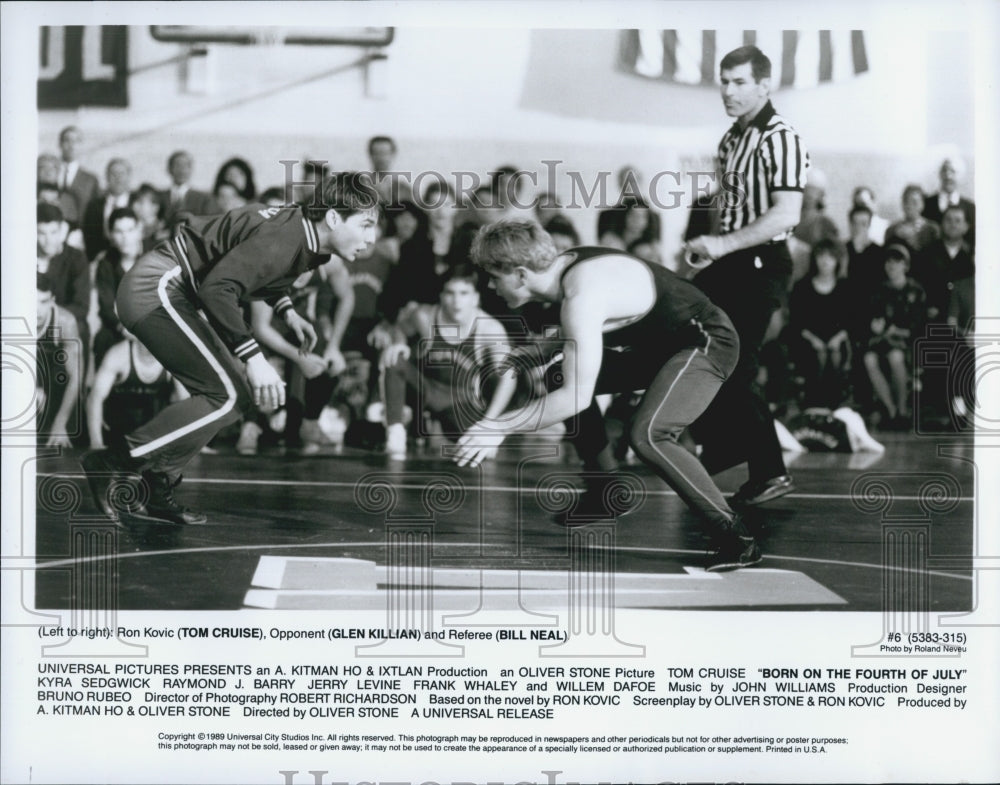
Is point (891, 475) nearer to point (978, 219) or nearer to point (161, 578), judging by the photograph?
point (978, 219)

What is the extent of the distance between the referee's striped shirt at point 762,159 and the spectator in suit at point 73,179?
196 cm

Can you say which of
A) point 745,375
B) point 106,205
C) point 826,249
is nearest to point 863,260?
point 826,249

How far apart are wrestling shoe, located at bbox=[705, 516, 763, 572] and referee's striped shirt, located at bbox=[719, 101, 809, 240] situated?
99 cm

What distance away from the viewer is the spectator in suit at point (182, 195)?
14.7 feet

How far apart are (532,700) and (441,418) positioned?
92cm

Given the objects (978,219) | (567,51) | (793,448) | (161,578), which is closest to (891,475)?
(793,448)

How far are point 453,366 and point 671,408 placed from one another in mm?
701

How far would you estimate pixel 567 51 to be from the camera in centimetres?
441

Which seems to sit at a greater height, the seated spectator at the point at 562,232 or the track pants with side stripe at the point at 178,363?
the seated spectator at the point at 562,232

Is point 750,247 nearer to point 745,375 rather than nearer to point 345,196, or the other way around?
point 745,375

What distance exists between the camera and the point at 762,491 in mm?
4555

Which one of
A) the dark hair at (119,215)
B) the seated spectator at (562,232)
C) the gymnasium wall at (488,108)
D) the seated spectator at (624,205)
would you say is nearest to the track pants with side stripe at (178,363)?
the dark hair at (119,215)

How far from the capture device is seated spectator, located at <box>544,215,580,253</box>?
14.5ft

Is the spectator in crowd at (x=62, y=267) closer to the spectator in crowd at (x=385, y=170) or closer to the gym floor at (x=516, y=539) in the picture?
the gym floor at (x=516, y=539)
